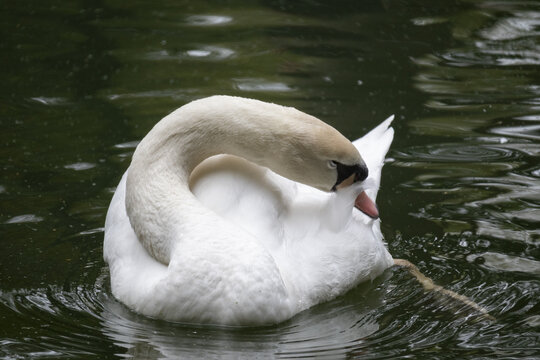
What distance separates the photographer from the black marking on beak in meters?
5.07

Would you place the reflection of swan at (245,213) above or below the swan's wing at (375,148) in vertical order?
above

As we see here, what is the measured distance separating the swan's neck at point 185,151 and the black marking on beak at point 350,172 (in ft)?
0.96

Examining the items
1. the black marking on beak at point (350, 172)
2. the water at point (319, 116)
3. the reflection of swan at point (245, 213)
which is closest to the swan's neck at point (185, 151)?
the reflection of swan at point (245, 213)

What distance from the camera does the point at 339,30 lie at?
10516 millimetres

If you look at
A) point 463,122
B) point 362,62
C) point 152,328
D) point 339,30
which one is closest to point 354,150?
point 152,328

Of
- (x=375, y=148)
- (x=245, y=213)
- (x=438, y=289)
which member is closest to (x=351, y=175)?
(x=245, y=213)

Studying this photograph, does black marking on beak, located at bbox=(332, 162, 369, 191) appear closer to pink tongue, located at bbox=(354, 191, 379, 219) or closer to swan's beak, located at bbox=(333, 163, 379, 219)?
swan's beak, located at bbox=(333, 163, 379, 219)

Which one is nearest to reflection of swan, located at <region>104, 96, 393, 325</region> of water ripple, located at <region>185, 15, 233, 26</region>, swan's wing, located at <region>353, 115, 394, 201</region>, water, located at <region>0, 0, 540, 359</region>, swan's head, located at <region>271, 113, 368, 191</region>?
swan's head, located at <region>271, 113, 368, 191</region>

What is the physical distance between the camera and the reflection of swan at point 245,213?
466 centimetres

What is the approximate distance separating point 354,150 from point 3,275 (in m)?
2.07

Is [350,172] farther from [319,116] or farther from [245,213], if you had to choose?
[319,116]

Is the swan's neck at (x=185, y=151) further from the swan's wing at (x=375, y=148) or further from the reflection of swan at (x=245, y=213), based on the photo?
the swan's wing at (x=375, y=148)

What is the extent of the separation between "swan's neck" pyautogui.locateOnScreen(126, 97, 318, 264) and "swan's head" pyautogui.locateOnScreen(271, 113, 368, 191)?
48 millimetres

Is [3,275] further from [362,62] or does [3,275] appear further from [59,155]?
[362,62]
